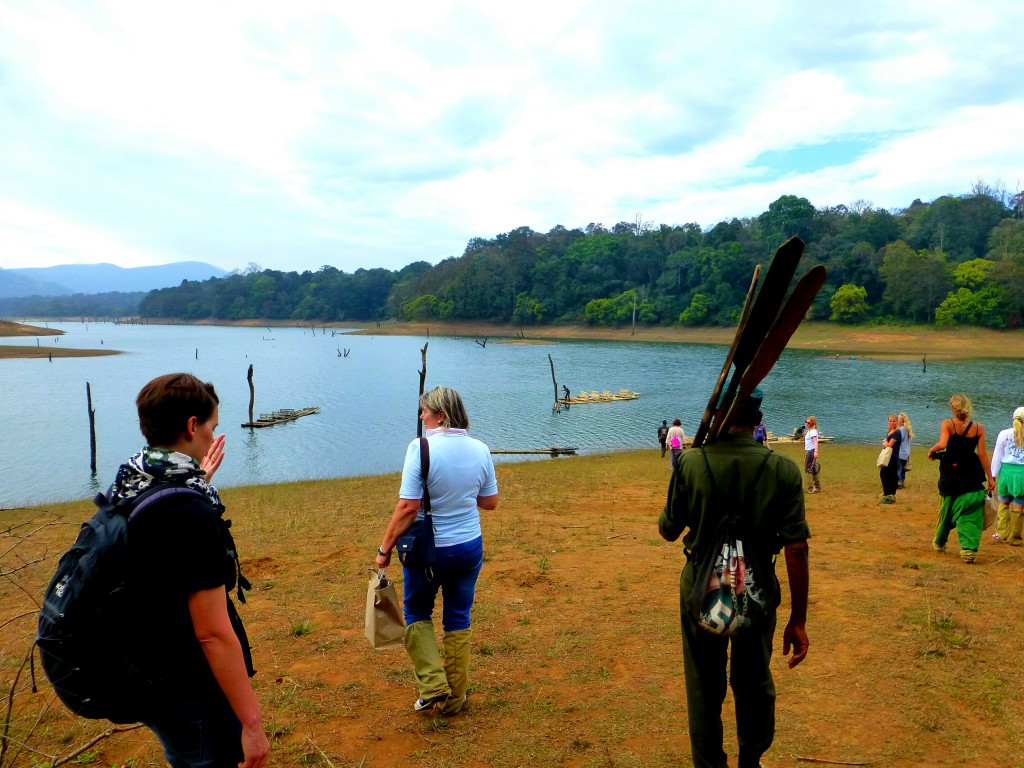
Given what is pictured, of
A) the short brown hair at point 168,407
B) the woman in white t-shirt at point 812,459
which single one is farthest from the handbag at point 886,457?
the short brown hair at point 168,407

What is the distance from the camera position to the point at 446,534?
358cm

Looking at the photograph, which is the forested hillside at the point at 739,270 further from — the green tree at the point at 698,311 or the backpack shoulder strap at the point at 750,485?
the backpack shoulder strap at the point at 750,485

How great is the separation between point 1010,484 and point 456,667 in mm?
6723

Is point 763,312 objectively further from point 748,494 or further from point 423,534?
point 423,534

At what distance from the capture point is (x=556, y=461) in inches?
849

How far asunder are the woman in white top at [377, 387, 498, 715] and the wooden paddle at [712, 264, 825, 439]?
141 centimetres

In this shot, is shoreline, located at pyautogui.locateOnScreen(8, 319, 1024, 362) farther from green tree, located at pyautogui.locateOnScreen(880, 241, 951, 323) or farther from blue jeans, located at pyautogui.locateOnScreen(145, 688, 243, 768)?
blue jeans, located at pyautogui.locateOnScreen(145, 688, 243, 768)

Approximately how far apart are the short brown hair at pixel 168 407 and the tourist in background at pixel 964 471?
21.9ft

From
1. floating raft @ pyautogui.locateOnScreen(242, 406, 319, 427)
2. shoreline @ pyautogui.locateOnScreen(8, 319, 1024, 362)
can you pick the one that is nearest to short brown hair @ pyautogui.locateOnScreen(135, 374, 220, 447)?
floating raft @ pyautogui.locateOnScreen(242, 406, 319, 427)

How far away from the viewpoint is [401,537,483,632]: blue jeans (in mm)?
3613

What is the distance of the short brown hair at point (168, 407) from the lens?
76.7 inches

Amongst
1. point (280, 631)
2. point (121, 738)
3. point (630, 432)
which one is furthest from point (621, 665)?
point (630, 432)

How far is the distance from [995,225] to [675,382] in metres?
72.4

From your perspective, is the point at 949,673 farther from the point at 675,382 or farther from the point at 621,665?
the point at 675,382
